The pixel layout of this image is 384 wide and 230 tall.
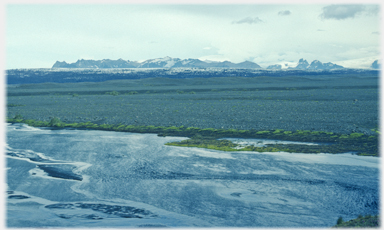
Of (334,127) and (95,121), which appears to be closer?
(334,127)

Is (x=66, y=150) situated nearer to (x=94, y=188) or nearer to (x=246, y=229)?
(x=94, y=188)

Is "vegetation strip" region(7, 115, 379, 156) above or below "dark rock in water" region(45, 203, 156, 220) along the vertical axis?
above

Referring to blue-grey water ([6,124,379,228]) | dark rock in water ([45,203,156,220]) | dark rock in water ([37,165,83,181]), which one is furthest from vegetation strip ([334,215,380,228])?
dark rock in water ([37,165,83,181])

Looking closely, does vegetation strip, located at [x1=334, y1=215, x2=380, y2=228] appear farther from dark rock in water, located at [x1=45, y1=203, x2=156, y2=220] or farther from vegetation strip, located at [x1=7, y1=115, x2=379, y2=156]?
vegetation strip, located at [x1=7, y1=115, x2=379, y2=156]

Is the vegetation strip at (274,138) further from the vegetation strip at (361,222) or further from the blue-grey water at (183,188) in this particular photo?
the vegetation strip at (361,222)

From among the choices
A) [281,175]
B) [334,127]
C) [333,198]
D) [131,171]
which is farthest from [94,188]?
[334,127]

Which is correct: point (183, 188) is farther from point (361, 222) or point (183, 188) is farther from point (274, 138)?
point (274, 138)

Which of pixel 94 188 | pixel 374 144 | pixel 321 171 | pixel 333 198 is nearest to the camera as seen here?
pixel 333 198
